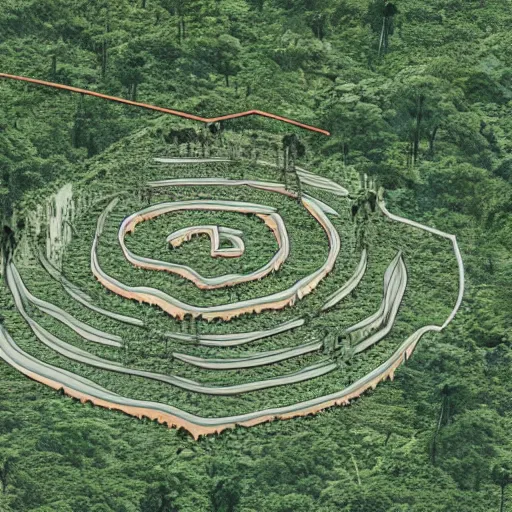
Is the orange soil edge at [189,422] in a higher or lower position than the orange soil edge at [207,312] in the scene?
lower

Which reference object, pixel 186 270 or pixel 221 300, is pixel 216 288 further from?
pixel 186 270

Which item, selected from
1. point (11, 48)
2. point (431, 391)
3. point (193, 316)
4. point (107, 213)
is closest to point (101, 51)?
point (11, 48)

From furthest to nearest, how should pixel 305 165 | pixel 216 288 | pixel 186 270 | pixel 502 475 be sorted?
pixel 305 165
pixel 186 270
pixel 216 288
pixel 502 475

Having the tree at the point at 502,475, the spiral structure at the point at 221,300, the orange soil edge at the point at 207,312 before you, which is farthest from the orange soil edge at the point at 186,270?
the tree at the point at 502,475

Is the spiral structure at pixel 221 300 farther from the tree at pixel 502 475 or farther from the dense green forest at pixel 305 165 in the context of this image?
the tree at pixel 502 475

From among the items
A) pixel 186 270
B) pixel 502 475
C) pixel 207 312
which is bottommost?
pixel 502 475

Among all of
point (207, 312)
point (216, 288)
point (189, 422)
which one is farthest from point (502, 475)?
point (216, 288)
